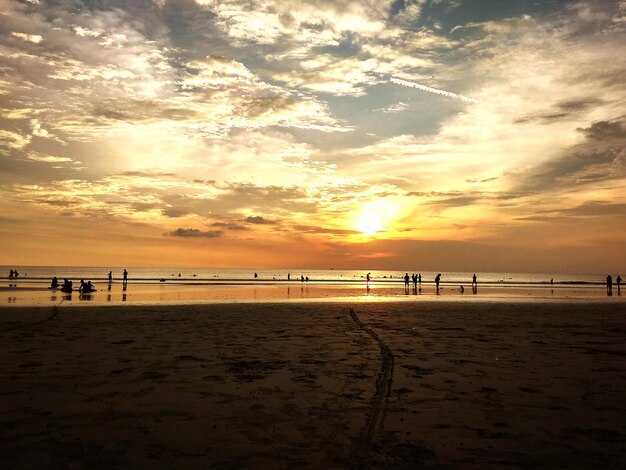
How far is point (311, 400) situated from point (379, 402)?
47.7 inches

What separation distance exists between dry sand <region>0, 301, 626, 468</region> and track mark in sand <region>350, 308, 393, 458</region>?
0.09ft

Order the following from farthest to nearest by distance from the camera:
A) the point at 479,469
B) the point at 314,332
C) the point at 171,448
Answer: the point at 314,332
the point at 171,448
the point at 479,469

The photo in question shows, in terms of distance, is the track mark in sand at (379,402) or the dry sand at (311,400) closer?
the dry sand at (311,400)

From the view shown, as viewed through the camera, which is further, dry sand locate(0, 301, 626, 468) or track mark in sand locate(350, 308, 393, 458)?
track mark in sand locate(350, 308, 393, 458)

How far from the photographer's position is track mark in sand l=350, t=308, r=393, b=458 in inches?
233

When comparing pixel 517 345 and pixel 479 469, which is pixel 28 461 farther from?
pixel 517 345

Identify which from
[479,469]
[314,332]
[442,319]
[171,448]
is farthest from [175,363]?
[442,319]

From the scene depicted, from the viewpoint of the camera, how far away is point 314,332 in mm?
16484

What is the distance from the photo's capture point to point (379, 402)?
7.61m

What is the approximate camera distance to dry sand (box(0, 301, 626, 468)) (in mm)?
5582

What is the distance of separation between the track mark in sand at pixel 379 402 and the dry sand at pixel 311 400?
3cm

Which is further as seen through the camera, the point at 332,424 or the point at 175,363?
the point at 175,363

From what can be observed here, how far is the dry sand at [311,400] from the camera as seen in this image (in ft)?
18.3

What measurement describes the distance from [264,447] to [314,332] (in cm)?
1077
